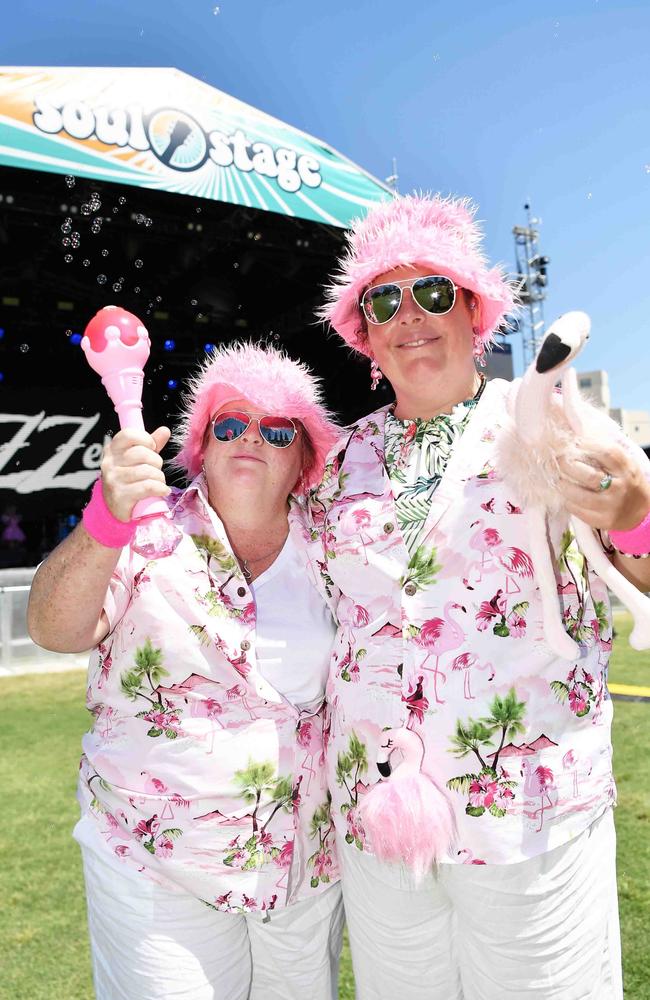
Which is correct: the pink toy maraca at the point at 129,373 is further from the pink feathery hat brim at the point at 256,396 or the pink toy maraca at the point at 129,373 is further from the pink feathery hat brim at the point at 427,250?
the pink feathery hat brim at the point at 427,250

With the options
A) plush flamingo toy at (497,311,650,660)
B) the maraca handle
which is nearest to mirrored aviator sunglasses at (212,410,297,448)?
the maraca handle

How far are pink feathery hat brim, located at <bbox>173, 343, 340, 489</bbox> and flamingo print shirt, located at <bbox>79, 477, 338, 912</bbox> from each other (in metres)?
0.37

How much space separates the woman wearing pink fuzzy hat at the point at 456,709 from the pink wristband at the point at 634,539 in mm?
30

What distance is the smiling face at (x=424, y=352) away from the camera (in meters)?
1.68

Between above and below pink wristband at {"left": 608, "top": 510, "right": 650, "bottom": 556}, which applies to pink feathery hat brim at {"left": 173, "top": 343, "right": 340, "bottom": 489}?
above

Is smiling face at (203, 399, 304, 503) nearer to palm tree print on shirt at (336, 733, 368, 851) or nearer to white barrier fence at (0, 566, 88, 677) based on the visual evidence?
palm tree print on shirt at (336, 733, 368, 851)

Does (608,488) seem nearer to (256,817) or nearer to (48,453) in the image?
(256,817)

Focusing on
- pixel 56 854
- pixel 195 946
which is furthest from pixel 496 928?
pixel 56 854

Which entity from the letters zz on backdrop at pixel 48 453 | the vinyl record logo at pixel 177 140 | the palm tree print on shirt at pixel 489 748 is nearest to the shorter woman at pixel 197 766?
the palm tree print on shirt at pixel 489 748

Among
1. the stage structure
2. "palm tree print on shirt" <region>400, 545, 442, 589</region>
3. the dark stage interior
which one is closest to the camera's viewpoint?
"palm tree print on shirt" <region>400, 545, 442, 589</region>

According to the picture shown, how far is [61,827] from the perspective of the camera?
3402 millimetres

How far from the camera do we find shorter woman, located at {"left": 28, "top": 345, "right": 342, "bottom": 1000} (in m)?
1.56

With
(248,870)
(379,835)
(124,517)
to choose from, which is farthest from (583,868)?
(124,517)

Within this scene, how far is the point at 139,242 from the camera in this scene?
30.9 feet
